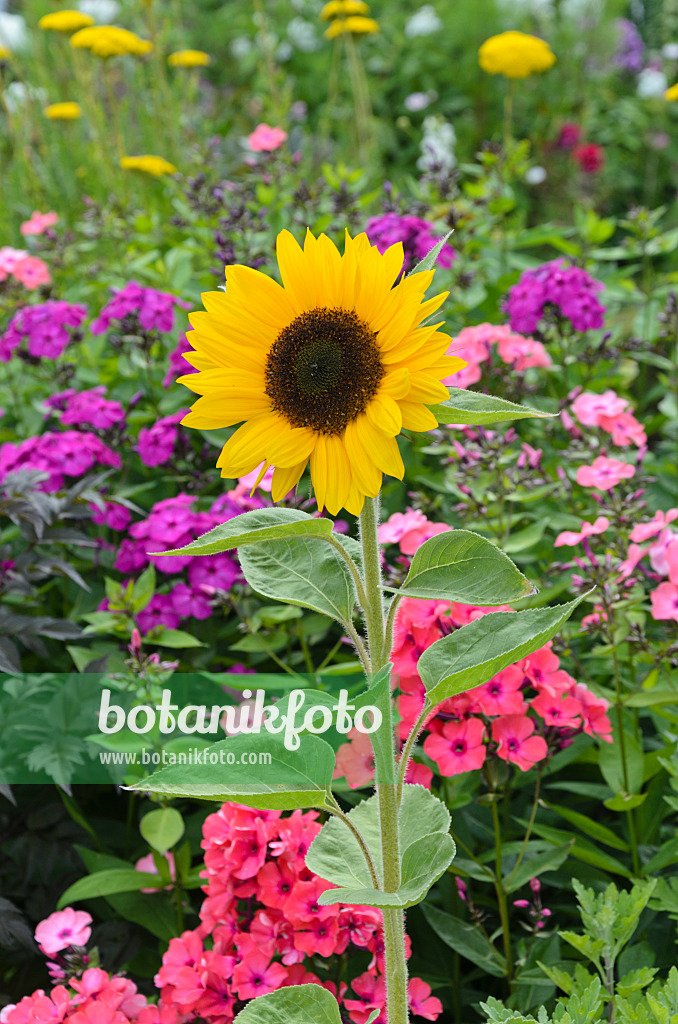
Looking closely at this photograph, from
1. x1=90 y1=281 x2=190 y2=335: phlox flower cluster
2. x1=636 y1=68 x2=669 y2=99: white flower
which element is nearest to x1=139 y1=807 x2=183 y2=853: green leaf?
x1=90 y1=281 x2=190 y2=335: phlox flower cluster

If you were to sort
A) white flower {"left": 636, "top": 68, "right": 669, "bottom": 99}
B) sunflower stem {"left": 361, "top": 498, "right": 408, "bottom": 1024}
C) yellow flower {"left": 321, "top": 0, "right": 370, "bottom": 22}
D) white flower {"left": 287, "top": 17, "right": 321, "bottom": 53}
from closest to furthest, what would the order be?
sunflower stem {"left": 361, "top": 498, "right": 408, "bottom": 1024}, yellow flower {"left": 321, "top": 0, "right": 370, "bottom": 22}, white flower {"left": 636, "top": 68, "right": 669, "bottom": 99}, white flower {"left": 287, "top": 17, "right": 321, "bottom": 53}

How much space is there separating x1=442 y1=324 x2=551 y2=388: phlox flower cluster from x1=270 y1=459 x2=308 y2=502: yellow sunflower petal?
1.07 meters

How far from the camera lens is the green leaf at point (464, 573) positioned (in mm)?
902

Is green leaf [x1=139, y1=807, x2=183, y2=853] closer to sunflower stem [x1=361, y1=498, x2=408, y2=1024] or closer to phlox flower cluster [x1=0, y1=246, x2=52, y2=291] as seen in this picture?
sunflower stem [x1=361, y1=498, x2=408, y2=1024]

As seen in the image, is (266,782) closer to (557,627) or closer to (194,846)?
(557,627)

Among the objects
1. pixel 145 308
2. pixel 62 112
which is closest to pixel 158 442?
pixel 145 308

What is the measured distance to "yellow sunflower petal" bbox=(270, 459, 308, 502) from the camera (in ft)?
3.02

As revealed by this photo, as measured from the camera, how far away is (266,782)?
0.91 meters

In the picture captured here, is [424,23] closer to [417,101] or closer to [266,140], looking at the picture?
[417,101]

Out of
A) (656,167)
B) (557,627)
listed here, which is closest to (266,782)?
(557,627)

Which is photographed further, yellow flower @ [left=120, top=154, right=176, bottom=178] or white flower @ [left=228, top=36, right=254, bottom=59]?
white flower @ [left=228, top=36, right=254, bottom=59]

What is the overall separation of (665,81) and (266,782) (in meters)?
7.38

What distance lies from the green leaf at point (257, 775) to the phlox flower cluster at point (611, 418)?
1105 mm

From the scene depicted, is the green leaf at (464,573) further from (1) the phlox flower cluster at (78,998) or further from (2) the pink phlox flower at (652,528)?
(1) the phlox flower cluster at (78,998)
